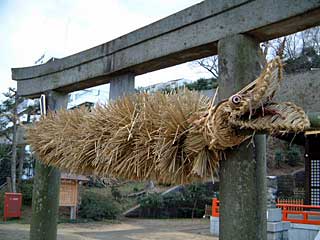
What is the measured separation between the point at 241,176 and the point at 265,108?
31 cm

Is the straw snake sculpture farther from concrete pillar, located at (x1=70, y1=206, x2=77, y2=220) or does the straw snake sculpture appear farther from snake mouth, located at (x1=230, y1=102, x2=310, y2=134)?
concrete pillar, located at (x1=70, y1=206, x2=77, y2=220)

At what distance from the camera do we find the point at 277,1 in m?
1.30

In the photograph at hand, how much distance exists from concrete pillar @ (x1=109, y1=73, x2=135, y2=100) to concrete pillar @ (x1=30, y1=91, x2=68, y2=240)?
0.60 metres

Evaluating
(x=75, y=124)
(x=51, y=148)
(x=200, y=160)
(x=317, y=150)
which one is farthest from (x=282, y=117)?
(x=317, y=150)

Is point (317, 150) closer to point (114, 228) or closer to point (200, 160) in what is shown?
point (114, 228)

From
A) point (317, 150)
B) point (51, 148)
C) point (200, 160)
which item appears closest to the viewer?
point (200, 160)

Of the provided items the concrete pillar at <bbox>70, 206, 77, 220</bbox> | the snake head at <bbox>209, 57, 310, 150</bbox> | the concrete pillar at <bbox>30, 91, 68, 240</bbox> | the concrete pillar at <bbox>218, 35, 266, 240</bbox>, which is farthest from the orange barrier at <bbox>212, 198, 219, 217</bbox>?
the snake head at <bbox>209, 57, 310, 150</bbox>

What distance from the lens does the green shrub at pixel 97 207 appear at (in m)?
12.4

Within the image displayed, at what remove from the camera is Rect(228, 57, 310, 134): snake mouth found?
40.9 inches

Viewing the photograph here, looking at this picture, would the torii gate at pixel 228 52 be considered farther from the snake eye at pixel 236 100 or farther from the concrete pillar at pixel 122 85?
the snake eye at pixel 236 100

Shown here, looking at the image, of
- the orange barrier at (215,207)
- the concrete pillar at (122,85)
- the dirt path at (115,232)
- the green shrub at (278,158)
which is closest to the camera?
the concrete pillar at (122,85)

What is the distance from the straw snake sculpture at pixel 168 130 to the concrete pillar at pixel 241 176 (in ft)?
0.24

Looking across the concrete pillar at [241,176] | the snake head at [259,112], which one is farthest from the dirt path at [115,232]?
the snake head at [259,112]

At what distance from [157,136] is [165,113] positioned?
9cm
